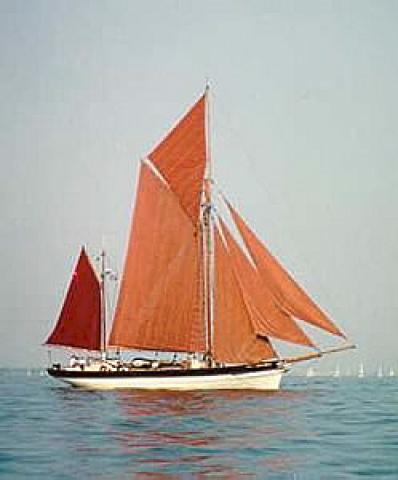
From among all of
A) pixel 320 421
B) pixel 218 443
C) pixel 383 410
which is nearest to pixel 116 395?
pixel 383 410

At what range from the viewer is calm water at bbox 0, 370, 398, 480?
67.1 feet

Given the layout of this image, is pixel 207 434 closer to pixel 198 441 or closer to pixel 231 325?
pixel 198 441

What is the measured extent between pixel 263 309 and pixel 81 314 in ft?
51.0

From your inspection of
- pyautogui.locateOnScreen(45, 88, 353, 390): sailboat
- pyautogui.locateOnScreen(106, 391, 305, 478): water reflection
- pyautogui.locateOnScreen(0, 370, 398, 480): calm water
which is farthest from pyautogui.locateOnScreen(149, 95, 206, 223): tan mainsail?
pyautogui.locateOnScreen(0, 370, 398, 480): calm water

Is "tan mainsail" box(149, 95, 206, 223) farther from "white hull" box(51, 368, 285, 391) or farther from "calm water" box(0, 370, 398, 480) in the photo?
"calm water" box(0, 370, 398, 480)

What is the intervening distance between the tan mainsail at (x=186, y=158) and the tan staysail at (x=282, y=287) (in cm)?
493

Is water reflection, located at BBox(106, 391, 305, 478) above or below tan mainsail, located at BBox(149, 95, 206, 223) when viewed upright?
below

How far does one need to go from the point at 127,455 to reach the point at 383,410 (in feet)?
75.9

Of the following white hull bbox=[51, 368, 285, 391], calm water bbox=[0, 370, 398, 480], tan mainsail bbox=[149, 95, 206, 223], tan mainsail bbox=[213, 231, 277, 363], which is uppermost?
tan mainsail bbox=[149, 95, 206, 223]

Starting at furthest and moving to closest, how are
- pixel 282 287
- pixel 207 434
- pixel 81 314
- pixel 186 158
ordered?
1. pixel 81 314
2. pixel 186 158
3. pixel 282 287
4. pixel 207 434

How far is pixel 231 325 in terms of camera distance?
5509 cm

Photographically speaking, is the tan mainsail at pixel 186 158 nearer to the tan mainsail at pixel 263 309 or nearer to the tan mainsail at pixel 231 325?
the tan mainsail at pixel 231 325

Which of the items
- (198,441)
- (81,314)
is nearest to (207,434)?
(198,441)

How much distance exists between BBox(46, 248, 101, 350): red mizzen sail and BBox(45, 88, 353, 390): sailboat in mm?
4972
